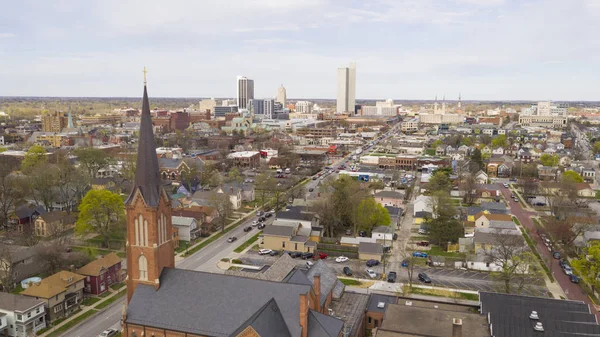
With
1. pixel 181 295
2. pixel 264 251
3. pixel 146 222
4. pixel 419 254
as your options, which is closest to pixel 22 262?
pixel 264 251

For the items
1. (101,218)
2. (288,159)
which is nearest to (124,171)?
(101,218)

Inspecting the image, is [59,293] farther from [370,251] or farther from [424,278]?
[424,278]

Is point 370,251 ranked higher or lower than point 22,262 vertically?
lower

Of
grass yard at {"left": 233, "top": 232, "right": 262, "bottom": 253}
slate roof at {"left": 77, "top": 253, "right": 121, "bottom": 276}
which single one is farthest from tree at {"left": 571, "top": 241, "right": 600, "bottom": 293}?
slate roof at {"left": 77, "top": 253, "right": 121, "bottom": 276}

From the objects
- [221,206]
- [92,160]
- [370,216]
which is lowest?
[370,216]

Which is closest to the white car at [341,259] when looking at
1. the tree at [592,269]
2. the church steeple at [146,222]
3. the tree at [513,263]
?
the tree at [513,263]

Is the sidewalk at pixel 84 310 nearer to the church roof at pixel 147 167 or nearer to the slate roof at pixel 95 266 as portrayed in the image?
the slate roof at pixel 95 266

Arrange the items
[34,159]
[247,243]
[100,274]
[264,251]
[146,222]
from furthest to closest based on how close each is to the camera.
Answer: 1. [34,159]
2. [247,243]
3. [264,251]
4. [100,274]
5. [146,222]

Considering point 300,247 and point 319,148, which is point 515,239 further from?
point 319,148

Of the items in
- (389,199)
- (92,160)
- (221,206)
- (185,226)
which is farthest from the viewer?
(92,160)
